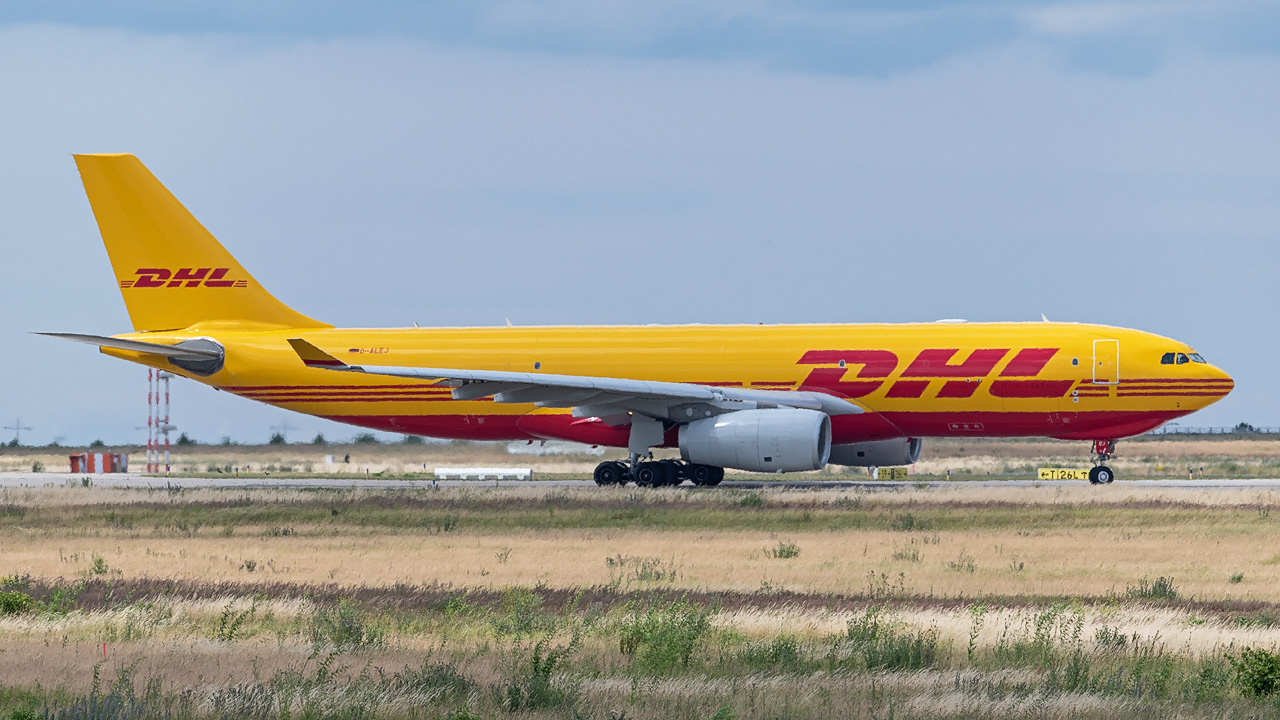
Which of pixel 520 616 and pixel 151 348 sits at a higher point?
pixel 151 348

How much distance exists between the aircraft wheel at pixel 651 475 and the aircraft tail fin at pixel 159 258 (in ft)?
41.8

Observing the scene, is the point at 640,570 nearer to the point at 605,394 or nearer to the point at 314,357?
the point at 605,394

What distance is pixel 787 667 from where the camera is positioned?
1182 cm

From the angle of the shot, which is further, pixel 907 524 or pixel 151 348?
pixel 151 348

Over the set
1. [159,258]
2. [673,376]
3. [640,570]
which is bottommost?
[640,570]

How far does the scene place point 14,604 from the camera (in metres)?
15.5

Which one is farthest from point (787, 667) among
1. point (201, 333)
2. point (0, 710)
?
point (201, 333)

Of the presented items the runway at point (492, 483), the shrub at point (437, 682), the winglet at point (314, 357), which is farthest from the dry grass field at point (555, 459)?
the shrub at point (437, 682)

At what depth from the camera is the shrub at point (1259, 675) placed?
1095cm

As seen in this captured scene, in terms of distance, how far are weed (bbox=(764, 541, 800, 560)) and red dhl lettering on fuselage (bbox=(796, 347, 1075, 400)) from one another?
1353 cm

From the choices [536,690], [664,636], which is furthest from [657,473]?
[536,690]

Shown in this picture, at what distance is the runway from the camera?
37781 mm

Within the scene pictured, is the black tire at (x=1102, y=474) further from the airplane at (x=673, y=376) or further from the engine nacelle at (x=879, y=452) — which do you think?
the engine nacelle at (x=879, y=452)

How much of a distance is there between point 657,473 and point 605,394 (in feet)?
9.71
